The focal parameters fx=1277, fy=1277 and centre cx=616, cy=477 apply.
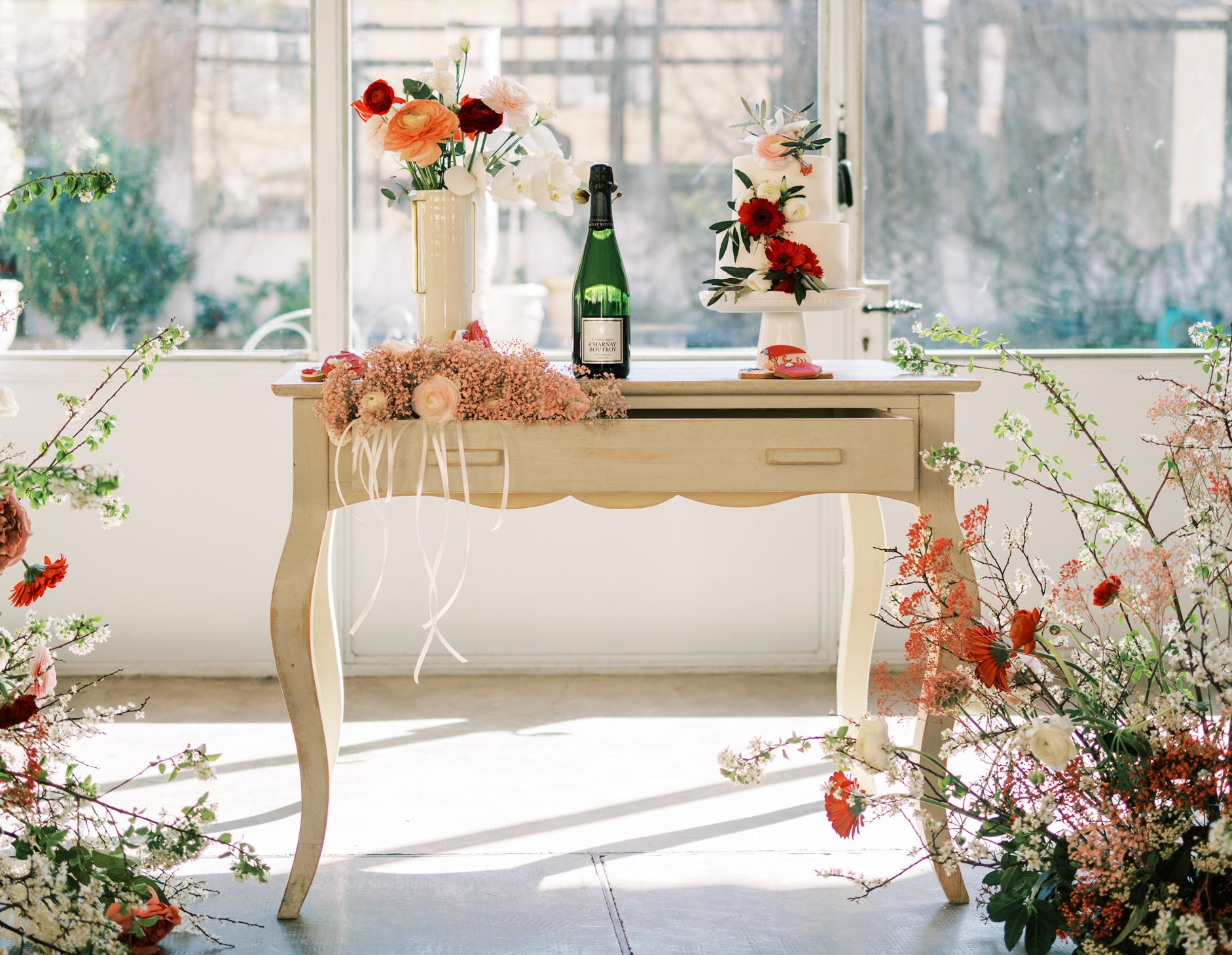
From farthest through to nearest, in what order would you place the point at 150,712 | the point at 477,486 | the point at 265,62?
the point at 265,62 < the point at 150,712 < the point at 477,486

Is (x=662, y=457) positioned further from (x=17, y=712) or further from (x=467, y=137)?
(x=17, y=712)

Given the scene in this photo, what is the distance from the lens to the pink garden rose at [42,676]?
1.42m

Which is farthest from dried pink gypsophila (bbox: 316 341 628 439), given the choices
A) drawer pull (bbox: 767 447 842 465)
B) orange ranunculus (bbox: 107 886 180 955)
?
orange ranunculus (bbox: 107 886 180 955)

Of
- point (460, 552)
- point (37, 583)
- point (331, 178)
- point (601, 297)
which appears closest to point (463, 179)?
point (601, 297)

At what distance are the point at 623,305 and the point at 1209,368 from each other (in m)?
0.88

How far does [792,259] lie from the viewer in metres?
1.97

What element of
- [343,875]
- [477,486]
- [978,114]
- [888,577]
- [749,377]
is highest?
[978,114]

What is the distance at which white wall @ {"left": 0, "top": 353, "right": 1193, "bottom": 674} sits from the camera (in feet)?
10.6

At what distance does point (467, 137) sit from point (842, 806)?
1.18m

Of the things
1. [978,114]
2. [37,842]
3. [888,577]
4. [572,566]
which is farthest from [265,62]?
Answer: [37,842]

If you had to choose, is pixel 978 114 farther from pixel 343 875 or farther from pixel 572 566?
pixel 343 875

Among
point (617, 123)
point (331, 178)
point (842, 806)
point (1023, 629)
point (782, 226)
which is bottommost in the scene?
point (842, 806)

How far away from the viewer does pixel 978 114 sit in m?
3.24

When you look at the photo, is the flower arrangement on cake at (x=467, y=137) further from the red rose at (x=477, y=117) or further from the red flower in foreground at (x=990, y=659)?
the red flower in foreground at (x=990, y=659)
